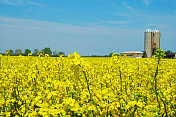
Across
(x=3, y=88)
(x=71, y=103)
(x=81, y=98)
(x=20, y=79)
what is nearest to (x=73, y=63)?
(x=71, y=103)

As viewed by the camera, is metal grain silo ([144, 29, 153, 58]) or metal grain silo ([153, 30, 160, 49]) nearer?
metal grain silo ([144, 29, 153, 58])

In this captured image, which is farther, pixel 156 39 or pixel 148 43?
pixel 156 39

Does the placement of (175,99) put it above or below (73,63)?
below

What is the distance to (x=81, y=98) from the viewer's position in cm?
324

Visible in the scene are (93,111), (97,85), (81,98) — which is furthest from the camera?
→ (97,85)

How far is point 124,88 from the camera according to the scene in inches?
169

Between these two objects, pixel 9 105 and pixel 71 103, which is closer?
pixel 71 103

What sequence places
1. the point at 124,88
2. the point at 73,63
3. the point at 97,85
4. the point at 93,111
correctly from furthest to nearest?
the point at 97,85 < the point at 124,88 < the point at 93,111 < the point at 73,63

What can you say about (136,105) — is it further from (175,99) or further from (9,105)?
(9,105)

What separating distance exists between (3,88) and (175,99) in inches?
165

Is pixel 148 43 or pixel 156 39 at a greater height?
pixel 156 39

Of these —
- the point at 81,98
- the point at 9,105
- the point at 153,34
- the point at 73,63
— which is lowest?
the point at 9,105

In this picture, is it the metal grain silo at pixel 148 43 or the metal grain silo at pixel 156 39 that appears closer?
the metal grain silo at pixel 148 43

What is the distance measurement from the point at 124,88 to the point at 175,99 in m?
1.18
